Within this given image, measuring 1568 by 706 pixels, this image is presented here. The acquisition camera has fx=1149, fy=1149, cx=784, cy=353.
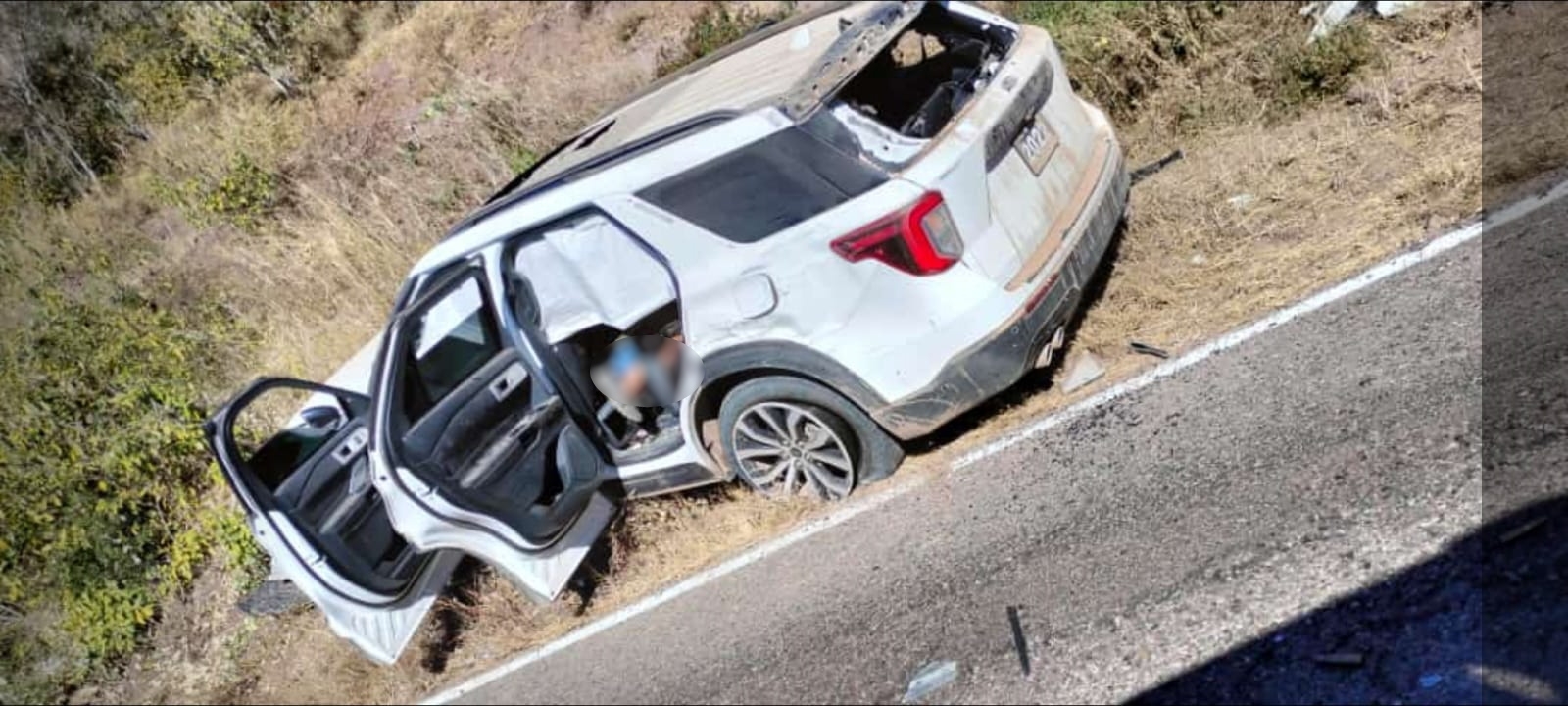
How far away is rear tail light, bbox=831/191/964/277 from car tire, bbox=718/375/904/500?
2.24 ft

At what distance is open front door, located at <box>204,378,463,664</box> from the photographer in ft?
17.5

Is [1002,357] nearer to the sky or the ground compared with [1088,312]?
nearer to the sky

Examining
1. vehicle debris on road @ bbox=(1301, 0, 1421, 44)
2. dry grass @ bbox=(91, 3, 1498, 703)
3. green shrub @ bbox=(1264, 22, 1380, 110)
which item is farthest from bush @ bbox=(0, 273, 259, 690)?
vehicle debris on road @ bbox=(1301, 0, 1421, 44)

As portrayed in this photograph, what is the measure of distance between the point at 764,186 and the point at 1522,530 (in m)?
2.88

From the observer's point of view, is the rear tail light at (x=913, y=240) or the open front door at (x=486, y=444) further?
the open front door at (x=486, y=444)

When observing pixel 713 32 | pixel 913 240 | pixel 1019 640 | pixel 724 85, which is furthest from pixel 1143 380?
pixel 713 32

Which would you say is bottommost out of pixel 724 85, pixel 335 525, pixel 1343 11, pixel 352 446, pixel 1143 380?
pixel 1143 380

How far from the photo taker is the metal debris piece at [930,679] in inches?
161

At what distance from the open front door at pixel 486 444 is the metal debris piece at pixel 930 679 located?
2.09 metres

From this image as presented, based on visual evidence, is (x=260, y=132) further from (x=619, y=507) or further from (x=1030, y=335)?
(x=1030, y=335)

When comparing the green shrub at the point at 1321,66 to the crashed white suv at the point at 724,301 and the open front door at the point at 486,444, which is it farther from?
the open front door at the point at 486,444

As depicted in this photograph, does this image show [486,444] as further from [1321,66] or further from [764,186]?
[1321,66]

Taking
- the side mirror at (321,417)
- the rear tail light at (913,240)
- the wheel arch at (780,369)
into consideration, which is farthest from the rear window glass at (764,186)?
the side mirror at (321,417)

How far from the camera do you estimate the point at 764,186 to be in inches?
186
